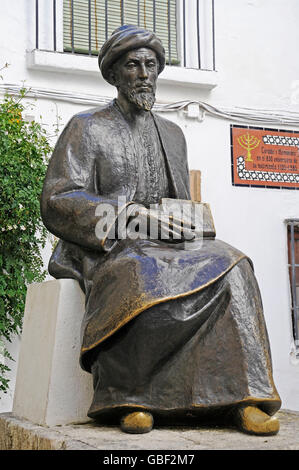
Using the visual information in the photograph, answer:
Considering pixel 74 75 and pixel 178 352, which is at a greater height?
pixel 74 75

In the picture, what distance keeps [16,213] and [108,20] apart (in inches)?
102

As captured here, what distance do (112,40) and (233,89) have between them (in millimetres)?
3764

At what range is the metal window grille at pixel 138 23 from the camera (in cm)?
638

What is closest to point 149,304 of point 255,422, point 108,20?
point 255,422

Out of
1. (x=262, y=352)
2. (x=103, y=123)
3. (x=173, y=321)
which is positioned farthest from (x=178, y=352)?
(x=103, y=123)

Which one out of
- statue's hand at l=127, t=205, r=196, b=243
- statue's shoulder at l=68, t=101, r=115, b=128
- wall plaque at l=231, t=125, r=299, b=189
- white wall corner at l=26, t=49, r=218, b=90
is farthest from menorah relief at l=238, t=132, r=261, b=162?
statue's hand at l=127, t=205, r=196, b=243

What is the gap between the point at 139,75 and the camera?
306 cm

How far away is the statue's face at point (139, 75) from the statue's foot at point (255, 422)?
1.35 metres

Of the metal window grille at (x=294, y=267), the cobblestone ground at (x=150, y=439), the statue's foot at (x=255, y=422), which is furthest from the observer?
the metal window grille at (x=294, y=267)

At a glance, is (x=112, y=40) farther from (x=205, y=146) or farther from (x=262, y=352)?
(x=205, y=146)

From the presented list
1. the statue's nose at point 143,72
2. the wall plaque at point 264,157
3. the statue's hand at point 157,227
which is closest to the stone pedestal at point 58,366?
the statue's hand at point 157,227

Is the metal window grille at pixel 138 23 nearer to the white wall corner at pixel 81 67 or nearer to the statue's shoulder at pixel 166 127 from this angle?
the white wall corner at pixel 81 67

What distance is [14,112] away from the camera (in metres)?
5.05

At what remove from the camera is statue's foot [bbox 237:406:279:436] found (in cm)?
251
